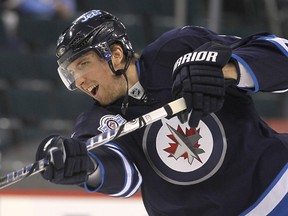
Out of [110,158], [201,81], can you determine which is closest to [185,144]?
[110,158]

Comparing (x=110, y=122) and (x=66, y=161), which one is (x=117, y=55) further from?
(x=66, y=161)

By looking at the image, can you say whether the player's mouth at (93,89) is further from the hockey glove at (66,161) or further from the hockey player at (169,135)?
the hockey glove at (66,161)

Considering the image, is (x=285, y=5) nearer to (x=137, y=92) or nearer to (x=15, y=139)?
(x=15, y=139)

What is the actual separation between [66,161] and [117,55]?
1.28 ft

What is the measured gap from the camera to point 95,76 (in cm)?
206

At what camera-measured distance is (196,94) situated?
184 centimetres

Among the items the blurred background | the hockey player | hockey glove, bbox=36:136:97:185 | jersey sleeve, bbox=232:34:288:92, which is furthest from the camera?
the blurred background

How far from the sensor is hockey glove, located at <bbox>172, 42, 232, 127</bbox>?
6.03 ft

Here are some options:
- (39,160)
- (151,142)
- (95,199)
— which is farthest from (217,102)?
(95,199)

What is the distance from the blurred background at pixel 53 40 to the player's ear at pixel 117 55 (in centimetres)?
182

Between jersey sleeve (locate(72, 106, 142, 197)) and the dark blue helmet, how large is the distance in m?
0.11

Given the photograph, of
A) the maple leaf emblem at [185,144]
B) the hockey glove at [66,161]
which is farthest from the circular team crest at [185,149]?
the hockey glove at [66,161]

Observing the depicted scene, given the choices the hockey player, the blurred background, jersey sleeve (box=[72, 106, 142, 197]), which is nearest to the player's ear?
the hockey player

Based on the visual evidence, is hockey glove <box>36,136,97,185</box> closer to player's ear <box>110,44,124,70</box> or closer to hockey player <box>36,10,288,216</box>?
hockey player <box>36,10,288,216</box>
